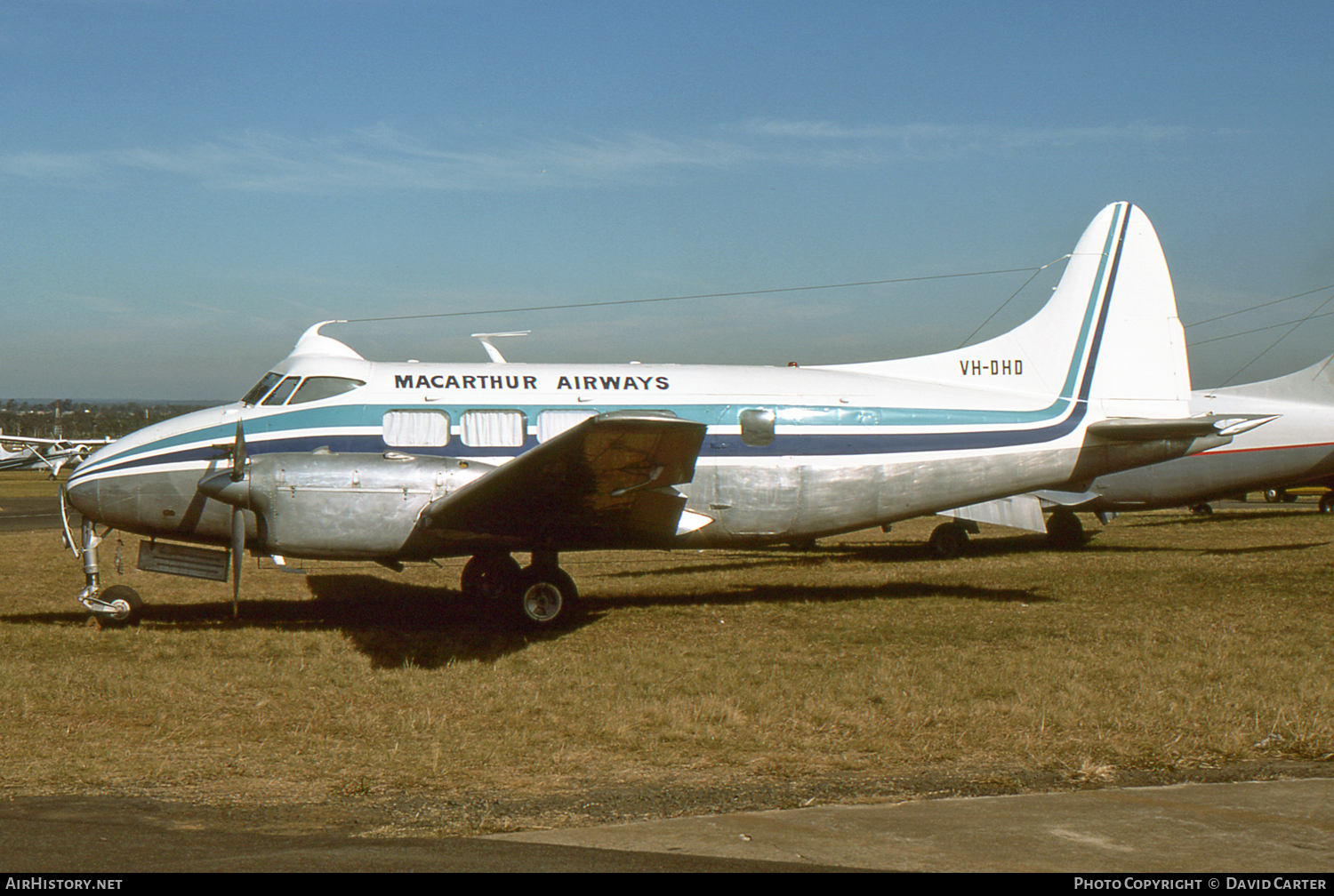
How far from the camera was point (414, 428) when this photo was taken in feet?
41.2

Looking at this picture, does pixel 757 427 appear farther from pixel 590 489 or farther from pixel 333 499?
pixel 333 499

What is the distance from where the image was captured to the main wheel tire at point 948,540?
2042 centimetres

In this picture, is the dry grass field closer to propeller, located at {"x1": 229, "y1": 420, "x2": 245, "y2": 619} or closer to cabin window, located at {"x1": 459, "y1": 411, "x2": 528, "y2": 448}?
propeller, located at {"x1": 229, "y1": 420, "x2": 245, "y2": 619}

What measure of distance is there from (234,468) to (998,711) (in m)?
8.02

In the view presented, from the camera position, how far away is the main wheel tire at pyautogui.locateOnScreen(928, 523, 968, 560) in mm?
20422

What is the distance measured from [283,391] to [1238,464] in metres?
20.5

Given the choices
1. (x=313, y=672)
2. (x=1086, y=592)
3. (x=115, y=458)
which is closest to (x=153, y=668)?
(x=313, y=672)

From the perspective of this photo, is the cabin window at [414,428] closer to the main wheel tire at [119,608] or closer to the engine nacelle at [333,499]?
the engine nacelle at [333,499]

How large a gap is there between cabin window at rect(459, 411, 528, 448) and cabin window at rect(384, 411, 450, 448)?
24 centimetres

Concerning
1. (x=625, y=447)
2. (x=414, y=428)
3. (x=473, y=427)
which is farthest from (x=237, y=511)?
(x=625, y=447)

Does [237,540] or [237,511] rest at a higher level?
[237,511]

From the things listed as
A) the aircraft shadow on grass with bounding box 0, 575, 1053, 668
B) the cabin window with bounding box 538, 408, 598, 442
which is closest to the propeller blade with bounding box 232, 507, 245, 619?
the aircraft shadow on grass with bounding box 0, 575, 1053, 668

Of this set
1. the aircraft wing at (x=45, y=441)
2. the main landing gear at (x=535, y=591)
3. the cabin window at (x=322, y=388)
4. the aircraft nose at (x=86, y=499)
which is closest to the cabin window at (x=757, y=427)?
the main landing gear at (x=535, y=591)
